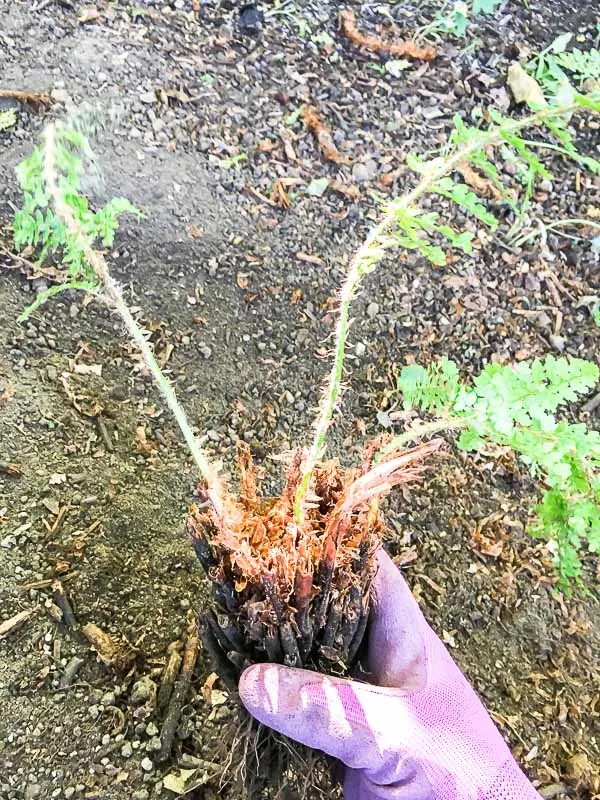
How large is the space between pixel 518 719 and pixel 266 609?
2.95 feet

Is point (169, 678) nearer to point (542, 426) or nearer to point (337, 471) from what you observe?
point (337, 471)

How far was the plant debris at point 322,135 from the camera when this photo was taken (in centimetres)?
263

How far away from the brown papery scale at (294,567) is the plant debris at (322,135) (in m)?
1.47

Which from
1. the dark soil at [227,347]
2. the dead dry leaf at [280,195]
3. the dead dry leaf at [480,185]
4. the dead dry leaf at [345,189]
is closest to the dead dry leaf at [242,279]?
the dark soil at [227,347]

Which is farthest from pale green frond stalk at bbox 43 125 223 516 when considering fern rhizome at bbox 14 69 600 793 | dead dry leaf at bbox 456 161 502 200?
dead dry leaf at bbox 456 161 502 200

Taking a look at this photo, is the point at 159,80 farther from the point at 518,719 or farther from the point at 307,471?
the point at 518,719

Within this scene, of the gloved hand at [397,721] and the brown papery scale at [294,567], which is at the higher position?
the brown papery scale at [294,567]

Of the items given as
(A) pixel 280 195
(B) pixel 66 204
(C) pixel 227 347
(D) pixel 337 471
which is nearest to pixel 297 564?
(D) pixel 337 471

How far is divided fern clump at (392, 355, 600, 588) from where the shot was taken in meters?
1.25

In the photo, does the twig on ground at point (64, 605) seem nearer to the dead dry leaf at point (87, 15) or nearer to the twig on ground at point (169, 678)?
the twig on ground at point (169, 678)

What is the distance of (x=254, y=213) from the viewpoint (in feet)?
8.23

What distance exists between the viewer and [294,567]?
132 centimetres

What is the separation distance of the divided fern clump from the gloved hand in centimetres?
→ 39

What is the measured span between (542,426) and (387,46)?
215 cm
